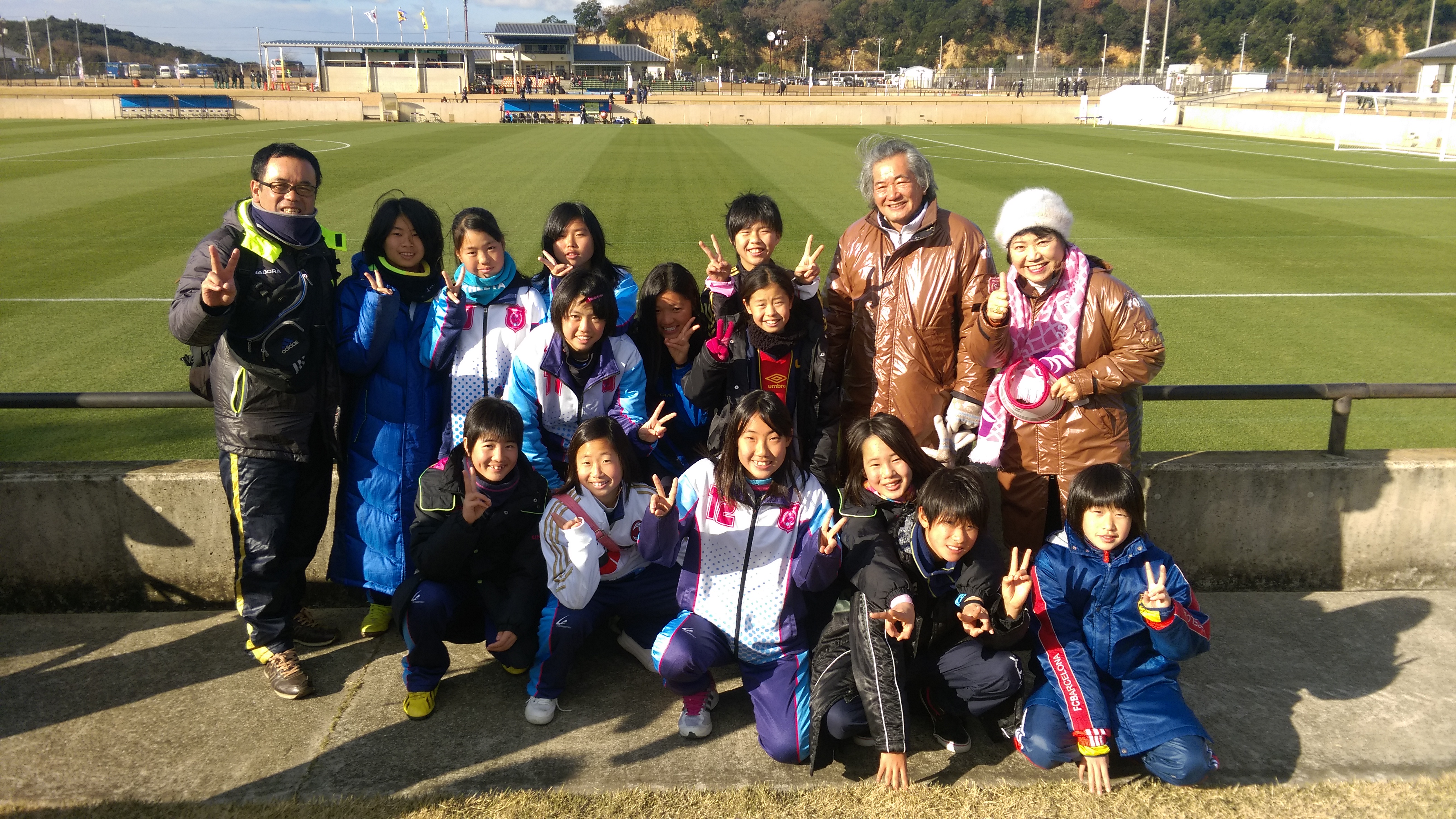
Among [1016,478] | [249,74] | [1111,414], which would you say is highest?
[249,74]

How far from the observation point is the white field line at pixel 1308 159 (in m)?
22.0

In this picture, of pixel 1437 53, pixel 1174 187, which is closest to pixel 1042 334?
pixel 1174 187

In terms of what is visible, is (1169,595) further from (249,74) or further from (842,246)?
(249,74)

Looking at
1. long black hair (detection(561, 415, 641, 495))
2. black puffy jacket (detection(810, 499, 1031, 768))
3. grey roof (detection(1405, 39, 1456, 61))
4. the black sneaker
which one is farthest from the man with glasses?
grey roof (detection(1405, 39, 1456, 61))

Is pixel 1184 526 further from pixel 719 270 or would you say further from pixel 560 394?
pixel 560 394

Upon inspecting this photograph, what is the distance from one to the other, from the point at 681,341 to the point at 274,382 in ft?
4.89

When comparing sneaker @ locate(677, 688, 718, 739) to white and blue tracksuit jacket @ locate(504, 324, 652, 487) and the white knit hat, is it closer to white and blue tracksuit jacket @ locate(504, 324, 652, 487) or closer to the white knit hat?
white and blue tracksuit jacket @ locate(504, 324, 652, 487)

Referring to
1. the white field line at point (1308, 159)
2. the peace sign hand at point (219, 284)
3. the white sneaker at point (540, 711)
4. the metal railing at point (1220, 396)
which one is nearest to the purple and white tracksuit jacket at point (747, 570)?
the white sneaker at point (540, 711)

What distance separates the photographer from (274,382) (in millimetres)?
3377

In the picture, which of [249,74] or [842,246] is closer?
[842,246]

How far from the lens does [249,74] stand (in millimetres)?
84125

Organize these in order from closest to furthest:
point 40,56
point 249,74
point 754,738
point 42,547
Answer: point 754,738, point 42,547, point 249,74, point 40,56

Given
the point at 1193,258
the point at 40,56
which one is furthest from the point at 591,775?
the point at 40,56

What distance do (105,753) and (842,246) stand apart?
3.13 metres
